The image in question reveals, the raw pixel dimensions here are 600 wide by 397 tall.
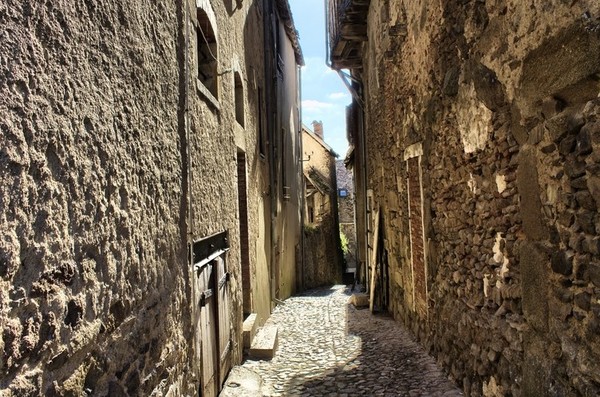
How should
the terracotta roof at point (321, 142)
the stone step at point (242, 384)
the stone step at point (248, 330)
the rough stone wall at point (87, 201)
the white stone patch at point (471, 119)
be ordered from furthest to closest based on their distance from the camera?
1. the terracotta roof at point (321, 142)
2. the stone step at point (248, 330)
3. the stone step at point (242, 384)
4. the white stone patch at point (471, 119)
5. the rough stone wall at point (87, 201)

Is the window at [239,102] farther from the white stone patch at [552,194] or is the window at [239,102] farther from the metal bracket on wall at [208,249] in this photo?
the white stone patch at [552,194]

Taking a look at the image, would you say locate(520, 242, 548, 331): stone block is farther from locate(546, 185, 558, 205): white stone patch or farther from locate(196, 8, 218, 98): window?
locate(196, 8, 218, 98): window

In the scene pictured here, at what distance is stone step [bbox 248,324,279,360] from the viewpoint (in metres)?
6.27

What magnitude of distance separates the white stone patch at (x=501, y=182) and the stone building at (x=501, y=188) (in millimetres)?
15

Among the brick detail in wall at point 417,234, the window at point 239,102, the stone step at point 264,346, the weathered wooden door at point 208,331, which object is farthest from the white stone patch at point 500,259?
the window at point 239,102

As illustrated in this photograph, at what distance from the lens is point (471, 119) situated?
4051mm

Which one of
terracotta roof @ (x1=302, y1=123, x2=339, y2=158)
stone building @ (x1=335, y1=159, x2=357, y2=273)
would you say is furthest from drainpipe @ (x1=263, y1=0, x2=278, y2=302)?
stone building @ (x1=335, y1=159, x2=357, y2=273)

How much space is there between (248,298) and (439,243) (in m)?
3.20

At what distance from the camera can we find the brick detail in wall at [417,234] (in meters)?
5.98

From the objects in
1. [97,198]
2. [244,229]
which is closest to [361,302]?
[244,229]

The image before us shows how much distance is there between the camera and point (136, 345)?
277 cm

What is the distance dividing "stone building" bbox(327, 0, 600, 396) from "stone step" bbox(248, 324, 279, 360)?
6.31 ft

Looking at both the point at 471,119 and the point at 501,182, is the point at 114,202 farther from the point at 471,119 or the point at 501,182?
the point at 471,119

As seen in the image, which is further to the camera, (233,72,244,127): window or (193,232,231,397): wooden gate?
(233,72,244,127): window
